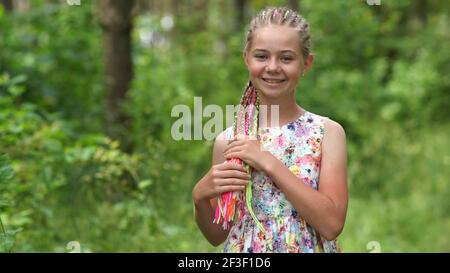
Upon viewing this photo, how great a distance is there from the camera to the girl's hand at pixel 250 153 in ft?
7.57

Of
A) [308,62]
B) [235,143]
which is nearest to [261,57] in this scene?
[308,62]

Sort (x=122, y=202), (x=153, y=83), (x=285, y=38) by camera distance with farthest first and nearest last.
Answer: (x=153, y=83)
(x=122, y=202)
(x=285, y=38)

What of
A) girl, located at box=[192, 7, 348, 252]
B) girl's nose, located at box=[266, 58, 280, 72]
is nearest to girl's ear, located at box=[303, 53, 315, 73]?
girl, located at box=[192, 7, 348, 252]

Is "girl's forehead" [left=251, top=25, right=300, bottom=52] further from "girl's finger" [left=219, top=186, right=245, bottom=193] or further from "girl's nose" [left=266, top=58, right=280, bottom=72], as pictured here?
"girl's finger" [left=219, top=186, right=245, bottom=193]

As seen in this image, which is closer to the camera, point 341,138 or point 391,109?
point 341,138

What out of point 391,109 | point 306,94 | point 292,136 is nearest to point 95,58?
point 306,94

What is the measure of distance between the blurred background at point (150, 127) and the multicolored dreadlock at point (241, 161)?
97cm

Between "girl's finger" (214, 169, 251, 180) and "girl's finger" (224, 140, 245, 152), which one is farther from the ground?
"girl's finger" (224, 140, 245, 152)

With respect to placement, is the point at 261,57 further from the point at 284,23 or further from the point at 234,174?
the point at 234,174

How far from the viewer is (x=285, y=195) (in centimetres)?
240

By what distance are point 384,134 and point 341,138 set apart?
315 inches

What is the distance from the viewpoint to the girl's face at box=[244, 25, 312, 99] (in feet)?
7.86
